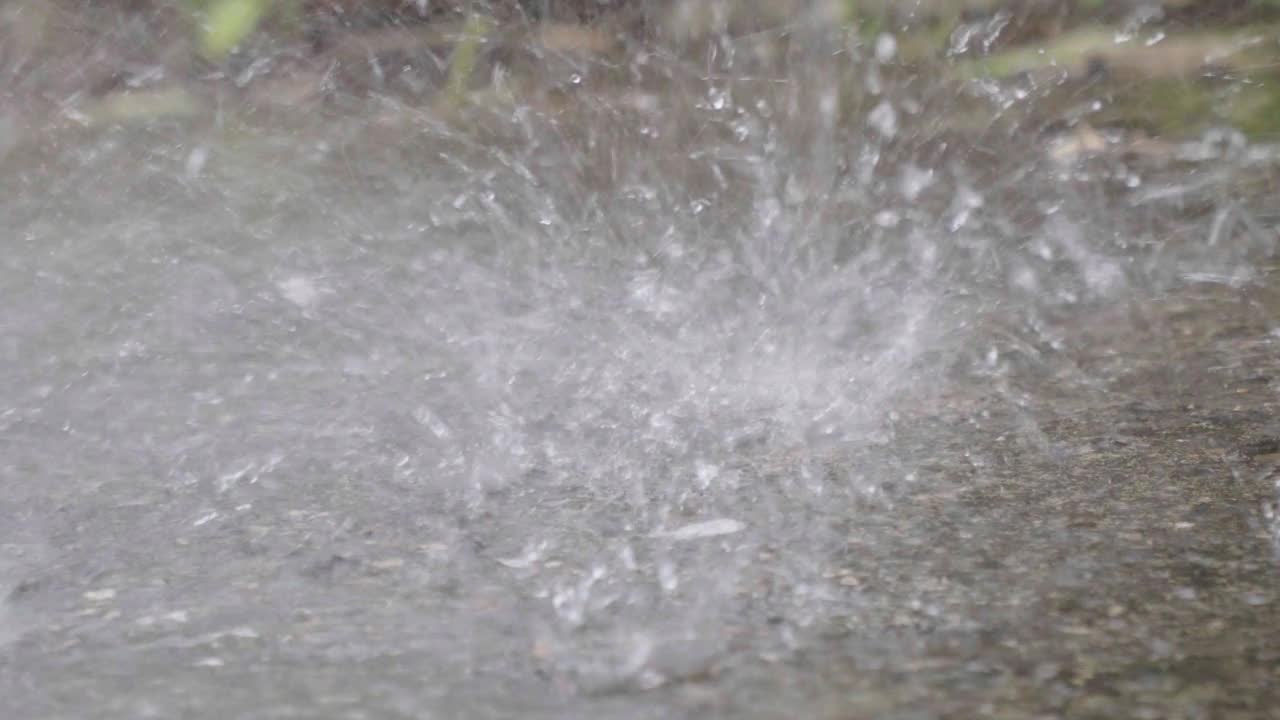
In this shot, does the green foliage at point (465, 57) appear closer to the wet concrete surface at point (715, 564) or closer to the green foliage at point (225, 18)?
the green foliage at point (225, 18)

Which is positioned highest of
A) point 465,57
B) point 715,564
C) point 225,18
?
point 225,18

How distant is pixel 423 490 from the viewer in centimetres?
213

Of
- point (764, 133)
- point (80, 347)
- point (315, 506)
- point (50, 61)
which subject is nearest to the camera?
point (315, 506)

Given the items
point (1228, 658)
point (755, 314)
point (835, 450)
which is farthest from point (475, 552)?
point (755, 314)

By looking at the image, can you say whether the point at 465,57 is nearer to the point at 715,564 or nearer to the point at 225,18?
the point at 225,18

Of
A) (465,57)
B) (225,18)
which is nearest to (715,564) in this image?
(225,18)

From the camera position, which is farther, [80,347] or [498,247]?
[498,247]

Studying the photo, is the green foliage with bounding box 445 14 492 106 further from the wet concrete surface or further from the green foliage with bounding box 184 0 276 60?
the wet concrete surface

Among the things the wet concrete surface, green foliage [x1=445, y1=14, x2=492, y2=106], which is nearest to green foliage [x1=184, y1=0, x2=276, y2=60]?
green foliage [x1=445, y1=14, x2=492, y2=106]

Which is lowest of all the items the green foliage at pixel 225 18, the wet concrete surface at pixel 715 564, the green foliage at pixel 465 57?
the wet concrete surface at pixel 715 564

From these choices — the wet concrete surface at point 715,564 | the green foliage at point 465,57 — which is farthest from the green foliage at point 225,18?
the wet concrete surface at point 715,564

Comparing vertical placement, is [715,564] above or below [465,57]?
below

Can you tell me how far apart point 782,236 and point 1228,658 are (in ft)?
6.14

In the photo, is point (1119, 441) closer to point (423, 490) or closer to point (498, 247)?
point (423, 490)
